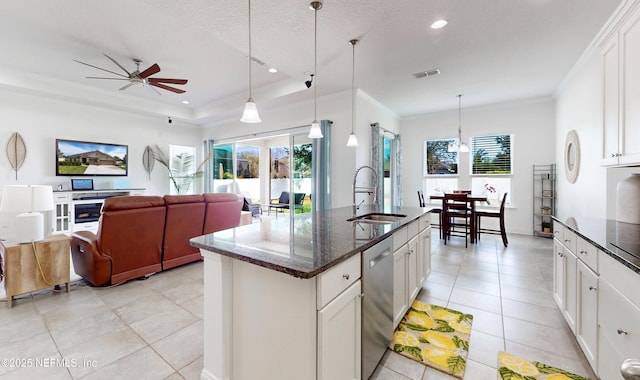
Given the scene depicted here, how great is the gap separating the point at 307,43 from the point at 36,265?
148 inches

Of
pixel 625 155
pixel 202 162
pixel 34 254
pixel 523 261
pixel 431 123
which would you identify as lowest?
pixel 523 261

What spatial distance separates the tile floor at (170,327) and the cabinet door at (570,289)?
0.20 metres

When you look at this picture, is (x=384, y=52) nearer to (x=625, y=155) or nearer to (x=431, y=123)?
(x=625, y=155)

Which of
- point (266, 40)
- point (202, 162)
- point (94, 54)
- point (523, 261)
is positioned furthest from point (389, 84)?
point (202, 162)

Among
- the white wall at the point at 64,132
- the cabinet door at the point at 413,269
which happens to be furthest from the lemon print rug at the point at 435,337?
the white wall at the point at 64,132

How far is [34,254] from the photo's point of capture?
8.66 ft

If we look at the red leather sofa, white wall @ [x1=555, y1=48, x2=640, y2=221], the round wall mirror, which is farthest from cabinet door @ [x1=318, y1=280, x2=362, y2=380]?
the round wall mirror

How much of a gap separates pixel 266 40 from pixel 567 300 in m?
3.85

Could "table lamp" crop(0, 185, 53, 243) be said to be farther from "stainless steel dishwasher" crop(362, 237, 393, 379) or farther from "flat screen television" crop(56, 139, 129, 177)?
"flat screen television" crop(56, 139, 129, 177)

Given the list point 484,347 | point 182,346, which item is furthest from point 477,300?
point 182,346

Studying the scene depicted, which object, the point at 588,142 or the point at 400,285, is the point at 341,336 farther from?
the point at 588,142

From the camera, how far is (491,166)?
6156 mm

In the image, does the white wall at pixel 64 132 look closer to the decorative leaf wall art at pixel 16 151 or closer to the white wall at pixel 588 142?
the decorative leaf wall art at pixel 16 151

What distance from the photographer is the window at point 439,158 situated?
659 cm
